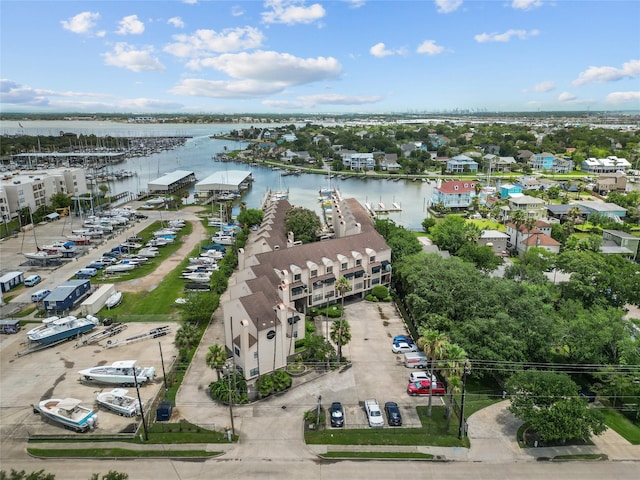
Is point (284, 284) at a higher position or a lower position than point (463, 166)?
lower

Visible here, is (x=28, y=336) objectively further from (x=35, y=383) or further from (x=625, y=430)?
(x=625, y=430)

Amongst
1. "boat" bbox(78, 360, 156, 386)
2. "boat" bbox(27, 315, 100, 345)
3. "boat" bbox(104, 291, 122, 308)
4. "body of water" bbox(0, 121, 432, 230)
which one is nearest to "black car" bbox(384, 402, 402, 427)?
"boat" bbox(78, 360, 156, 386)

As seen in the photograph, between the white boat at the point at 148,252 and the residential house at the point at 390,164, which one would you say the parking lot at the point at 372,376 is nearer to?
the white boat at the point at 148,252

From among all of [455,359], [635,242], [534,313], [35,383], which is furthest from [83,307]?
[635,242]

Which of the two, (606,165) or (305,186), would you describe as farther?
(606,165)

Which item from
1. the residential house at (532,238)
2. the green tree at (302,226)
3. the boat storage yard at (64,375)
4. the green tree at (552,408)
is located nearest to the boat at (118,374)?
the boat storage yard at (64,375)

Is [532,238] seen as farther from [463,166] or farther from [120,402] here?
[463,166]

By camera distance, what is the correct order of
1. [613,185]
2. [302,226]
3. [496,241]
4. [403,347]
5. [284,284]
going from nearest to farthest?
1. [403,347]
2. [284,284]
3. [302,226]
4. [496,241]
5. [613,185]

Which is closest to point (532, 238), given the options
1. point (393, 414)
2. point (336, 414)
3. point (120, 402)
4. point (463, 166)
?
point (393, 414)
